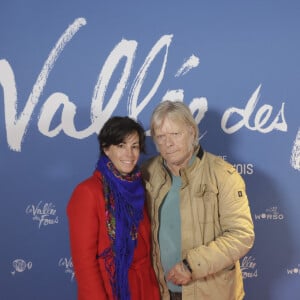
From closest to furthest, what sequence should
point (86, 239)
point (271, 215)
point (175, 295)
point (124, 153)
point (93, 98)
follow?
1. point (86, 239)
2. point (124, 153)
3. point (175, 295)
4. point (93, 98)
5. point (271, 215)

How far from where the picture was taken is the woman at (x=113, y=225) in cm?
122

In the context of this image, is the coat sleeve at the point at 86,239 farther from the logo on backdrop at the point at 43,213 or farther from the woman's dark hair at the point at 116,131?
the logo on backdrop at the point at 43,213

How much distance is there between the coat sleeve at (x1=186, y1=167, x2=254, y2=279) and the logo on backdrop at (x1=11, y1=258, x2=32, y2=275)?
0.92m

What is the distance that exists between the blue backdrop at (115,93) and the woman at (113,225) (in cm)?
53

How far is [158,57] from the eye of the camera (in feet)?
5.95

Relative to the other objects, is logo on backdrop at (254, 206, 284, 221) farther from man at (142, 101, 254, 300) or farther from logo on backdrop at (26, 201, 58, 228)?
logo on backdrop at (26, 201, 58, 228)

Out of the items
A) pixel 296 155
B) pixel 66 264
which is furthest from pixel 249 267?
pixel 66 264

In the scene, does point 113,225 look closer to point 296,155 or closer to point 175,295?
A: point 175,295

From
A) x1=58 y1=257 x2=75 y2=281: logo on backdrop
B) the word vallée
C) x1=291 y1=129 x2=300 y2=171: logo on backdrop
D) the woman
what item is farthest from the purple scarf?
x1=291 y1=129 x2=300 y2=171: logo on backdrop

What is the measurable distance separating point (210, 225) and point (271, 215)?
2.15 feet

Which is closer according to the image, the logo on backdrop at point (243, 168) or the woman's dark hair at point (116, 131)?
the woman's dark hair at point (116, 131)

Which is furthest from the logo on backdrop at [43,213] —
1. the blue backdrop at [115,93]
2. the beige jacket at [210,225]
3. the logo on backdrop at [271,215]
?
the logo on backdrop at [271,215]

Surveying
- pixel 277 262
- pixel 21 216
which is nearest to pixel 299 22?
pixel 277 262

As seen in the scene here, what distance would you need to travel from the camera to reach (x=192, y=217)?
1392 millimetres
